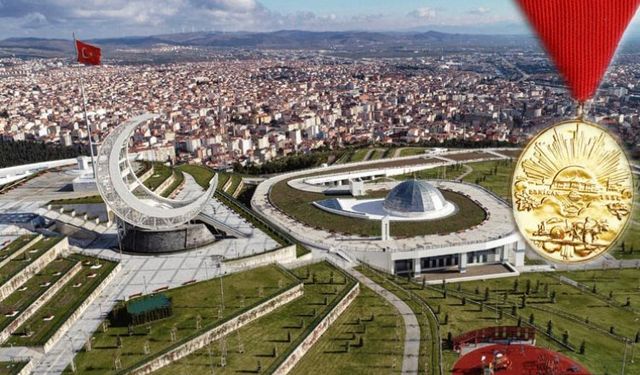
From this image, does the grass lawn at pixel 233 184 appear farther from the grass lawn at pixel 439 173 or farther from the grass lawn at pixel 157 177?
the grass lawn at pixel 439 173

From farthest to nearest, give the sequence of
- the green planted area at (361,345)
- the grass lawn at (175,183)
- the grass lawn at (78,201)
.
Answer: the grass lawn at (175,183) → the grass lawn at (78,201) → the green planted area at (361,345)

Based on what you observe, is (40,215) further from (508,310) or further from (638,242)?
(638,242)

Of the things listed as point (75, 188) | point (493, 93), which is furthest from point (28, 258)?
point (493, 93)

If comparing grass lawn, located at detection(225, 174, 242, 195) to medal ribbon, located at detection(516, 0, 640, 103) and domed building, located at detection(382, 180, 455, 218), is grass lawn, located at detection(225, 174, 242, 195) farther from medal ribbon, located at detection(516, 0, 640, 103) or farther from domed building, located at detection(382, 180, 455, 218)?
medal ribbon, located at detection(516, 0, 640, 103)

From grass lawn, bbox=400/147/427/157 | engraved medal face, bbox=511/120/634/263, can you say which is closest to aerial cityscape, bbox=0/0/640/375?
engraved medal face, bbox=511/120/634/263

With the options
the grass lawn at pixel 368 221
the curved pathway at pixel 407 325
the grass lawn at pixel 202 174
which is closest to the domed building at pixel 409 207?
the grass lawn at pixel 368 221

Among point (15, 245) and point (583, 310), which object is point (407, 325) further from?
point (15, 245)
